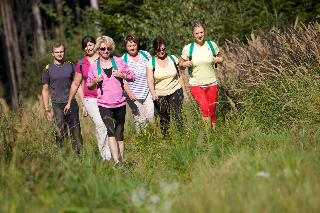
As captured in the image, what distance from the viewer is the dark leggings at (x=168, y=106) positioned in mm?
5746

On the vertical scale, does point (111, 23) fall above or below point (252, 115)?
above

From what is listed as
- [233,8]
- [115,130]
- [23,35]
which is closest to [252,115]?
[115,130]

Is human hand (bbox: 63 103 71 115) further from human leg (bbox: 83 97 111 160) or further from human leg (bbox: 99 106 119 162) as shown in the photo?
human leg (bbox: 99 106 119 162)

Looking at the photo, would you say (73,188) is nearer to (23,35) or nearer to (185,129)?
(185,129)

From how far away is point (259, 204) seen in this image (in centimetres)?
263

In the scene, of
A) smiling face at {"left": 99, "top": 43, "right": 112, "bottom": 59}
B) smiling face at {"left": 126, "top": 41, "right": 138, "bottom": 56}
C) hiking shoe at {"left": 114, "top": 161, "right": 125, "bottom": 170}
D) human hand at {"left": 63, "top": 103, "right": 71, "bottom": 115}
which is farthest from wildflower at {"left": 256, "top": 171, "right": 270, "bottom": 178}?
human hand at {"left": 63, "top": 103, "right": 71, "bottom": 115}

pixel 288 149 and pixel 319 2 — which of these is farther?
pixel 319 2

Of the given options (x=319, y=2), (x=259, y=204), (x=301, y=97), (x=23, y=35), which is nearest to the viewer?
(x=259, y=204)

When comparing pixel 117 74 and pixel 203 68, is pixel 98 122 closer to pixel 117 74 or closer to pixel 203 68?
pixel 117 74

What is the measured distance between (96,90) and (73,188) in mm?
2672

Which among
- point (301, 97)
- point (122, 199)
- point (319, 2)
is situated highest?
point (319, 2)

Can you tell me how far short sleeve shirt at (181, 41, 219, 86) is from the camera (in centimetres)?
555

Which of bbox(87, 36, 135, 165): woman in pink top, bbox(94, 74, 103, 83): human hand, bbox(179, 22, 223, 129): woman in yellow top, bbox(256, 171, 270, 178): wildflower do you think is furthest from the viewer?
bbox(179, 22, 223, 129): woman in yellow top

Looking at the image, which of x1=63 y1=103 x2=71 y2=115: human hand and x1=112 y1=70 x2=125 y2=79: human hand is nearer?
x1=112 y1=70 x2=125 y2=79: human hand
